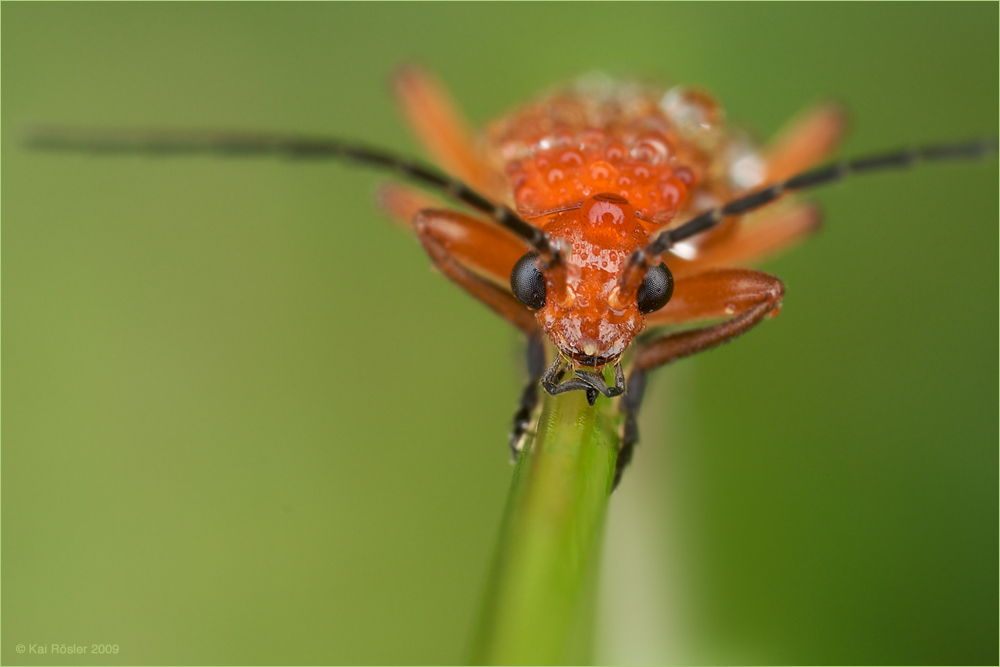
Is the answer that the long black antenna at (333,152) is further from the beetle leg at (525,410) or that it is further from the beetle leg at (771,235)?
the beetle leg at (771,235)

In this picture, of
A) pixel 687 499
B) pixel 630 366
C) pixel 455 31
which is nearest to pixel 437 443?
pixel 687 499

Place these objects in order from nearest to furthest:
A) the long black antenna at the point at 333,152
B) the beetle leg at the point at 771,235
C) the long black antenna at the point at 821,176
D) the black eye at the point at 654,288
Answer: the long black antenna at the point at 821,176 → the long black antenna at the point at 333,152 → the black eye at the point at 654,288 → the beetle leg at the point at 771,235

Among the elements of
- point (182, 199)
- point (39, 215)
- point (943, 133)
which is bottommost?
point (39, 215)

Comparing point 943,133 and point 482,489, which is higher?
point 943,133

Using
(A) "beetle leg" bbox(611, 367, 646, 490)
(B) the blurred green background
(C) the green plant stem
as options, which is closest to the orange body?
(A) "beetle leg" bbox(611, 367, 646, 490)

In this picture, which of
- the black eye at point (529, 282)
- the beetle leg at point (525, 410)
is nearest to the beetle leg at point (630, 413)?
the beetle leg at point (525, 410)

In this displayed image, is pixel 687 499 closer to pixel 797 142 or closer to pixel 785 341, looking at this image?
pixel 785 341

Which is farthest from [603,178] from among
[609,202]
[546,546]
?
[546,546]

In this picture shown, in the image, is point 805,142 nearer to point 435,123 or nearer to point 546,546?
point 435,123
